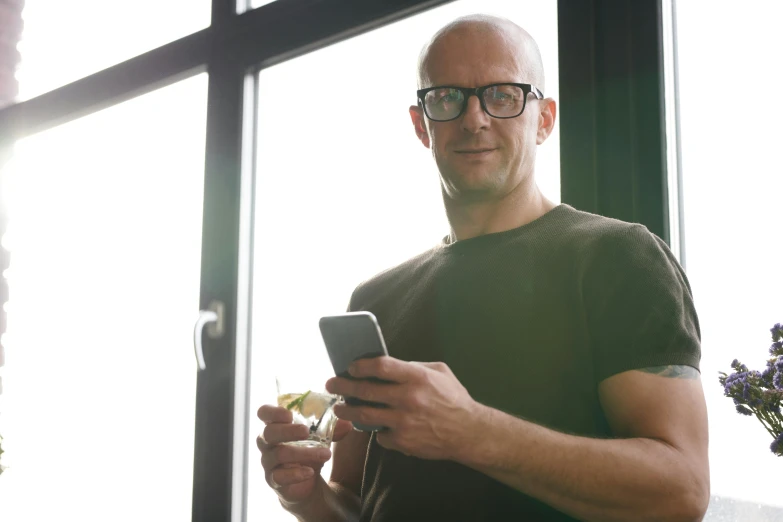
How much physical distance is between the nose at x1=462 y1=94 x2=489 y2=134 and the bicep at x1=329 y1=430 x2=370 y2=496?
2.19 feet

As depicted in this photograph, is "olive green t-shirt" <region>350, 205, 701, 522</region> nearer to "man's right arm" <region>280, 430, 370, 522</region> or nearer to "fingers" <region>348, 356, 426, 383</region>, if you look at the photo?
"man's right arm" <region>280, 430, 370, 522</region>

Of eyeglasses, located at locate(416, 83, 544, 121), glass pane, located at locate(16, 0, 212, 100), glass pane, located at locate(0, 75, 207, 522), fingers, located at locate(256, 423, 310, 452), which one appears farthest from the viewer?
glass pane, located at locate(16, 0, 212, 100)

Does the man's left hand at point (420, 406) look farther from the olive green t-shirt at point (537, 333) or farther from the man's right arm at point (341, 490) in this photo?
the man's right arm at point (341, 490)

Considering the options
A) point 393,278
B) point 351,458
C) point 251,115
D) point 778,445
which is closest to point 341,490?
point 351,458

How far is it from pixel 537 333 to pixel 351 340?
34cm

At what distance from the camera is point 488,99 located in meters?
1.33

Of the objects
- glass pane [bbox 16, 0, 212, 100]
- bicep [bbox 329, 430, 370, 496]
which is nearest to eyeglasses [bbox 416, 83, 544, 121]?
bicep [bbox 329, 430, 370, 496]

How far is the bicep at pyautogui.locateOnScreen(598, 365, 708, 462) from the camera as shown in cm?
101

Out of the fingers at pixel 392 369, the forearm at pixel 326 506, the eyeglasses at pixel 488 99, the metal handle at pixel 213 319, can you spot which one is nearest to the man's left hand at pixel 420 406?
the fingers at pixel 392 369

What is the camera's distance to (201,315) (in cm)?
210

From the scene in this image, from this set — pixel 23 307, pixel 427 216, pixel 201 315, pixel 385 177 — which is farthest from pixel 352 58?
pixel 23 307

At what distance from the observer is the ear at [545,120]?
1.43m

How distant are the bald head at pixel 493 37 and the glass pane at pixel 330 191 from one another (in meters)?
0.40

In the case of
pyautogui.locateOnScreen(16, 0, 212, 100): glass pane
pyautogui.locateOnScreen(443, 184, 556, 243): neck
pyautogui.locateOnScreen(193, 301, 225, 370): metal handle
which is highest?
pyautogui.locateOnScreen(16, 0, 212, 100): glass pane
